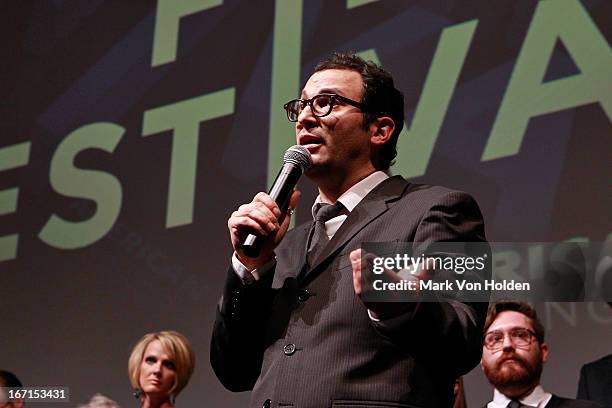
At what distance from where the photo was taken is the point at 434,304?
146 centimetres

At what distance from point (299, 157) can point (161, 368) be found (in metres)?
1.89

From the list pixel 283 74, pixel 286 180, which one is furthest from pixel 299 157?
pixel 283 74

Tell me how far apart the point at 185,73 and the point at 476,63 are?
1.36 meters

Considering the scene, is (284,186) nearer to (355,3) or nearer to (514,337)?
(514,337)

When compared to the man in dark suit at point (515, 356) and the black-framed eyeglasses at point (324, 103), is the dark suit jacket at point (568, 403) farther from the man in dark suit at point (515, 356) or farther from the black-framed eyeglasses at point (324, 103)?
the black-framed eyeglasses at point (324, 103)

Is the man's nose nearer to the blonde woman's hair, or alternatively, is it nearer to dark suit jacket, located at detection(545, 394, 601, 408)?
dark suit jacket, located at detection(545, 394, 601, 408)

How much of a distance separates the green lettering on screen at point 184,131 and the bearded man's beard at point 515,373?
1.53 m

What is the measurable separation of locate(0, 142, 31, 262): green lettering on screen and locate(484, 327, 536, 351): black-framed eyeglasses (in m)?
2.27

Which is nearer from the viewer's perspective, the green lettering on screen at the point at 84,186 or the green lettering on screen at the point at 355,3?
the green lettering on screen at the point at 355,3

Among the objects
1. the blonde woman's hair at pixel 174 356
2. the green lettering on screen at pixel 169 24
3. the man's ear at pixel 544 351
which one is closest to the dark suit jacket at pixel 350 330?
the man's ear at pixel 544 351

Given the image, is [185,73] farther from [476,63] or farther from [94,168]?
[476,63]

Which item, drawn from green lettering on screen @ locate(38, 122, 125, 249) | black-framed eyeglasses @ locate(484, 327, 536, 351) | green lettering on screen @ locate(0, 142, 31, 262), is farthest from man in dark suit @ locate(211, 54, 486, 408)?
green lettering on screen @ locate(0, 142, 31, 262)

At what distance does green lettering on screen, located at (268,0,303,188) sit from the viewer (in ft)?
11.9

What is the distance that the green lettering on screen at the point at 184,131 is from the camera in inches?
149
